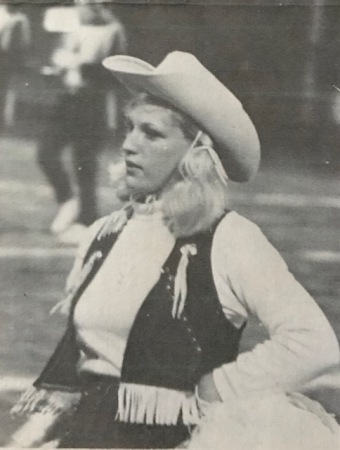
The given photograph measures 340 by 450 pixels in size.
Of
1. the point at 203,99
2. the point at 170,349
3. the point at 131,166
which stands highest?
the point at 203,99

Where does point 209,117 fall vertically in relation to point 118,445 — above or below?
above

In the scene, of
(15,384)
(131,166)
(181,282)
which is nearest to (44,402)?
(15,384)

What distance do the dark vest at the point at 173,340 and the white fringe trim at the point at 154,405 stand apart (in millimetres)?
10

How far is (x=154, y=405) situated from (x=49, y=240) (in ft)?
0.97

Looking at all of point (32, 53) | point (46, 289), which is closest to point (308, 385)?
point (46, 289)

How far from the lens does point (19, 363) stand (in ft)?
3.06

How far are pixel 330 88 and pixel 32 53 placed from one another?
47 centimetres

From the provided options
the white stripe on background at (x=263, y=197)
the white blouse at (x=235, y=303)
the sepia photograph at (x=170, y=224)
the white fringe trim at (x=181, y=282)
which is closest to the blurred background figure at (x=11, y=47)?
the sepia photograph at (x=170, y=224)

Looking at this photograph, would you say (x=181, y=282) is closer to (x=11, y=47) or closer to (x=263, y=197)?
(x=263, y=197)

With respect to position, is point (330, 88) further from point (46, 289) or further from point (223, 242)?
point (46, 289)

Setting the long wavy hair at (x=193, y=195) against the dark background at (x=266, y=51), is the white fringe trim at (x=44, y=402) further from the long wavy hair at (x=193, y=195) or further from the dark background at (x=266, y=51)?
the dark background at (x=266, y=51)

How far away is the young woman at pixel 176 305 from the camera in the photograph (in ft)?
3.01

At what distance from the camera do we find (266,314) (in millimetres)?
919

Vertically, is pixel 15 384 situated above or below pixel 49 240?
below
